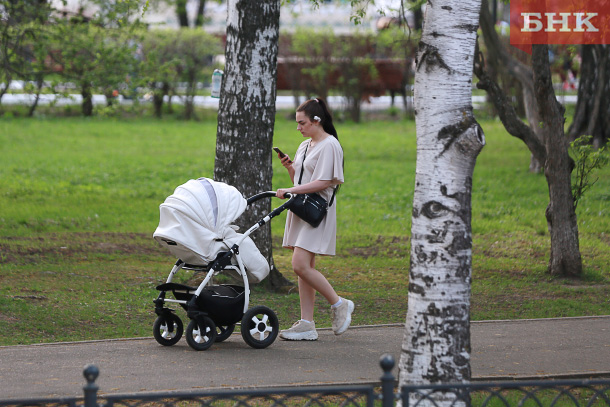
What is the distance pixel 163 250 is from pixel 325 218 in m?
5.10

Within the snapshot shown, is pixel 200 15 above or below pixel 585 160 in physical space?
above

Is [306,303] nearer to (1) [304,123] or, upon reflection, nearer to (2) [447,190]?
(1) [304,123]

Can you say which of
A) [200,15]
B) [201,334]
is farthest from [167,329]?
[200,15]

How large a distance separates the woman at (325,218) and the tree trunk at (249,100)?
1.76 meters

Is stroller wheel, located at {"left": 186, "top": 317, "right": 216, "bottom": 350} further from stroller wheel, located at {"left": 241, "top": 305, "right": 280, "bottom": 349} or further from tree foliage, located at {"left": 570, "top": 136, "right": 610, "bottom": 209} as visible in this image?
tree foliage, located at {"left": 570, "top": 136, "right": 610, "bottom": 209}

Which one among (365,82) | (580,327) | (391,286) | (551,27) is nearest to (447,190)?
(580,327)

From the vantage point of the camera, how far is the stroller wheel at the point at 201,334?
6.30 m

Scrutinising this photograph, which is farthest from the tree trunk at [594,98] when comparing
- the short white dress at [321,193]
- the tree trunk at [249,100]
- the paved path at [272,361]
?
the short white dress at [321,193]

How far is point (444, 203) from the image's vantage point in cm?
471

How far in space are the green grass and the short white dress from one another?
4.21 ft

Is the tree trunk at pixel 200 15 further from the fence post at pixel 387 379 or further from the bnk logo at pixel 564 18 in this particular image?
the fence post at pixel 387 379

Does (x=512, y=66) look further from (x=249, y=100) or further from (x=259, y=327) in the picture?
(x=259, y=327)

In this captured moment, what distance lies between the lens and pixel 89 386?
3.61 metres

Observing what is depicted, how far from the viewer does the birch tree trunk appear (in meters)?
4.70
